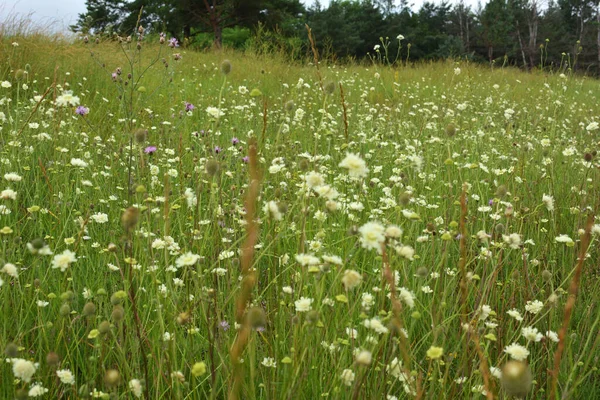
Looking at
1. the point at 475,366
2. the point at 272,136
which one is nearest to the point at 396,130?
the point at 272,136

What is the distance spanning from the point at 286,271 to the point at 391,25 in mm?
32566

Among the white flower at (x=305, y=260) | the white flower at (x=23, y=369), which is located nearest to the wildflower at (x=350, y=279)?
the white flower at (x=305, y=260)

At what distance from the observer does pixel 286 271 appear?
197cm

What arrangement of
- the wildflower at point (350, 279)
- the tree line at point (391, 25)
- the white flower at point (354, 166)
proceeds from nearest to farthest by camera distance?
the wildflower at point (350, 279)
the white flower at point (354, 166)
the tree line at point (391, 25)

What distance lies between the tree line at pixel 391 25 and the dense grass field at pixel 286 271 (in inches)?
877

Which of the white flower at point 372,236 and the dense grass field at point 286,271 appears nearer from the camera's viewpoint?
the white flower at point 372,236

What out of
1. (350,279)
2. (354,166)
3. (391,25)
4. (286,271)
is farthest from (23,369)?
(391,25)

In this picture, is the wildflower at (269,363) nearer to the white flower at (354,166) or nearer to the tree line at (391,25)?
the white flower at (354,166)

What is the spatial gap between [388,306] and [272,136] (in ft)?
7.95

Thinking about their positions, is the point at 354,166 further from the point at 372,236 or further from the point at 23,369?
the point at 23,369

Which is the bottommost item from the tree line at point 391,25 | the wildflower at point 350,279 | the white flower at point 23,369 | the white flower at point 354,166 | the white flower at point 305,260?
the white flower at point 23,369

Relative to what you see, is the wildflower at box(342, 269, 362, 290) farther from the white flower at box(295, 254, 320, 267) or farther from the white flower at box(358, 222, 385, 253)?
the white flower at box(295, 254, 320, 267)

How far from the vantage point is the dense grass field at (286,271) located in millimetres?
1193

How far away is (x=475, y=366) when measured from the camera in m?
1.41
